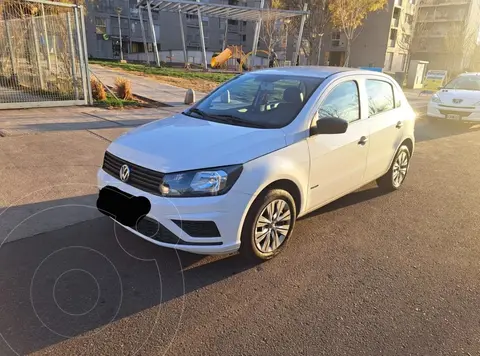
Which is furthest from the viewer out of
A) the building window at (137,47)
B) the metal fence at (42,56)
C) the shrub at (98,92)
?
the building window at (137,47)

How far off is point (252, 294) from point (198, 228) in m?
0.68

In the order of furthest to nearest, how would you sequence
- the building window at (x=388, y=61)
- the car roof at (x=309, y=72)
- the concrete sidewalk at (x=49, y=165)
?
the building window at (x=388, y=61), the car roof at (x=309, y=72), the concrete sidewalk at (x=49, y=165)

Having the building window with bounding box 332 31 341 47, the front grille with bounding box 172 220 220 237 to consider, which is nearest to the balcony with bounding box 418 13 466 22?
the building window with bounding box 332 31 341 47

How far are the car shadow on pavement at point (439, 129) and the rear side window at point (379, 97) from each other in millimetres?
4912

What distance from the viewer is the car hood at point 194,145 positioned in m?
2.96

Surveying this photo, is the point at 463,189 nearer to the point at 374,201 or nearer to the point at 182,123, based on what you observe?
the point at 374,201

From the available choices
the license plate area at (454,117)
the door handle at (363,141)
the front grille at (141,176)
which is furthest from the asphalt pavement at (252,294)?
the license plate area at (454,117)

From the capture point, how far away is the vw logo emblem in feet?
10.3

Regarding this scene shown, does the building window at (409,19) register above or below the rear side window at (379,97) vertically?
above

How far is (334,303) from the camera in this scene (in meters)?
2.87

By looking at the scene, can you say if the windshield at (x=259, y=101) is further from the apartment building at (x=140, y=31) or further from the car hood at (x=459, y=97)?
the apartment building at (x=140, y=31)

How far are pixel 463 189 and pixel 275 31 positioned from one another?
3222cm

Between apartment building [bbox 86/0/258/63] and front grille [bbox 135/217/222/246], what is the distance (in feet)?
145

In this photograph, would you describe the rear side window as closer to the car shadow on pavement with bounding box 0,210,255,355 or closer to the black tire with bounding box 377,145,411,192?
the black tire with bounding box 377,145,411,192
